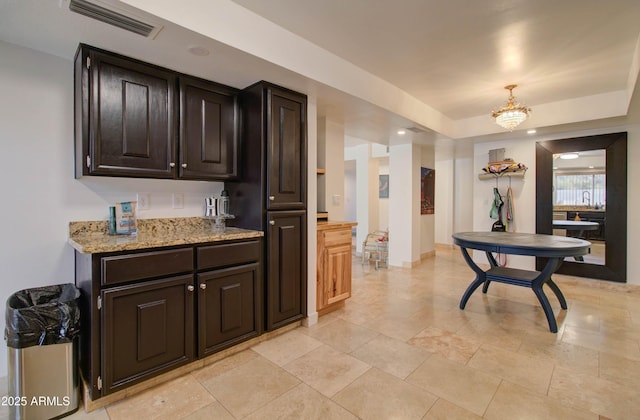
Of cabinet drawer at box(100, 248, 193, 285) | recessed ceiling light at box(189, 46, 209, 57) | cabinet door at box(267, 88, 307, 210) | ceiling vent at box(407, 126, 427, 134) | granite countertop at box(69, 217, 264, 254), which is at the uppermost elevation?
ceiling vent at box(407, 126, 427, 134)

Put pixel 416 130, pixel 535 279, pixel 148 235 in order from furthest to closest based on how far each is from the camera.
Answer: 1. pixel 416 130
2. pixel 535 279
3. pixel 148 235

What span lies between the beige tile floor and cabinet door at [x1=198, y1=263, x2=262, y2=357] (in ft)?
0.56

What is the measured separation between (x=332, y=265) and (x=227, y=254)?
1.24 meters

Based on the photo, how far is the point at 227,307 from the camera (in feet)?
7.43

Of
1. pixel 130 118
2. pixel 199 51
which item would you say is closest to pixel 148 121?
pixel 130 118

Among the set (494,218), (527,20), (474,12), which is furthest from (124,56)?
(494,218)

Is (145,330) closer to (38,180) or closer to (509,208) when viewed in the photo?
(38,180)

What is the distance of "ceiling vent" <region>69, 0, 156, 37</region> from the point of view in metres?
1.54

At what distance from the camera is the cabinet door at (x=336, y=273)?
310cm

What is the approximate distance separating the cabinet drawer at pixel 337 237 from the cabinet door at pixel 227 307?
897 millimetres

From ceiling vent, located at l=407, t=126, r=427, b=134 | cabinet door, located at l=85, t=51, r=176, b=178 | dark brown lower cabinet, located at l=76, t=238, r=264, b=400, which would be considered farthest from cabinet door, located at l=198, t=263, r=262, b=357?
ceiling vent, located at l=407, t=126, r=427, b=134

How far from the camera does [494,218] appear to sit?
201 inches

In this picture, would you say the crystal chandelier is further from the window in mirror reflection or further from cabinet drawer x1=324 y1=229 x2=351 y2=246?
cabinet drawer x1=324 y1=229 x2=351 y2=246

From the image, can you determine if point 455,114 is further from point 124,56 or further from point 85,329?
point 85,329
